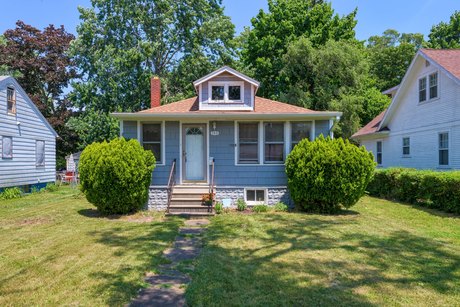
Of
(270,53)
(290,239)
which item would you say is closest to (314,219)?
(290,239)

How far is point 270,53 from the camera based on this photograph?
78.0ft

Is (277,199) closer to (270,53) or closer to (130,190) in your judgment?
(130,190)

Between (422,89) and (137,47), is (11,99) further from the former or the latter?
(422,89)

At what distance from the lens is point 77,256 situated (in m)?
5.55

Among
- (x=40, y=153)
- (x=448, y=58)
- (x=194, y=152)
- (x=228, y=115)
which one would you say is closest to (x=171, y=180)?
(x=194, y=152)

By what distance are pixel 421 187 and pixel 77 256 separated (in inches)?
419

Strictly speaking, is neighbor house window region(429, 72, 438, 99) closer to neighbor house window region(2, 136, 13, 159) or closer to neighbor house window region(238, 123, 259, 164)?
neighbor house window region(238, 123, 259, 164)

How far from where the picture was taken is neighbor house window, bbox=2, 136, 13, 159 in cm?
1467

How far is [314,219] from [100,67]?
61.5ft

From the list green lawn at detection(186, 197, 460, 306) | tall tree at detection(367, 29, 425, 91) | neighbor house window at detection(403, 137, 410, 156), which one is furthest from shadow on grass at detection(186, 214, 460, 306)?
tall tree at detection(367, 29, 425, 91)

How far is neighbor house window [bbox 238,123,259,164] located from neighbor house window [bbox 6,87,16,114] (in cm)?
1152

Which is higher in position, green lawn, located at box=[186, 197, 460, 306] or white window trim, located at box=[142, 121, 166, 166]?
white window trim, located at box=[142, 121, 166, 166]

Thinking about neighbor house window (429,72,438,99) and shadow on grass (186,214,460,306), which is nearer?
shadow on grass (186,214,460,306)

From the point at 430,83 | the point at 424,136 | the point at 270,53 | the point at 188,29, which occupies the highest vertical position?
the point at 188,29
